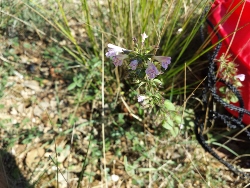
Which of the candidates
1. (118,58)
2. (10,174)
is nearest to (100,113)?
(10,174)

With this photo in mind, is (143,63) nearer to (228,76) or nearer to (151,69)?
(151,69)

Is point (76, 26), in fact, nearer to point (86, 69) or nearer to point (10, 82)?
point (86, 69)

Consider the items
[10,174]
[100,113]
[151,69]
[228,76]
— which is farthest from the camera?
[100,113]

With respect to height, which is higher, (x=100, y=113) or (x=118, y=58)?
(x=118, y=58)

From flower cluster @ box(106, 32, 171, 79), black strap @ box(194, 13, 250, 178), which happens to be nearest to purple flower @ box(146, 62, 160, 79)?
flower cluster @ box(106, 32, 171, 79)

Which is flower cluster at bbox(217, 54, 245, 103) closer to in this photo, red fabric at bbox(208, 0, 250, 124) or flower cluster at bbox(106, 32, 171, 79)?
red fabric at bbox(208, 0, 250, 124)

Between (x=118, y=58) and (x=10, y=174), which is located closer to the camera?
(x=118, y=58)

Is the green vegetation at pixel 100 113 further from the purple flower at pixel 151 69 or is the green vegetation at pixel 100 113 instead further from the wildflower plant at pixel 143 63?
the purple flower at pixel 151 69

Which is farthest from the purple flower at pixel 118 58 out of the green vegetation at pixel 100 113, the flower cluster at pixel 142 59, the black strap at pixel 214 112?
the black strap at pixel 214 112
